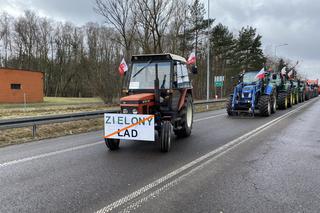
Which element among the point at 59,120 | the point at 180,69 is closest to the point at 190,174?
the point at 180,69

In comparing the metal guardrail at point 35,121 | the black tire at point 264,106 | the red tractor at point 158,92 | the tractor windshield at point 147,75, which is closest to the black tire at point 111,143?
the red tractor at point 158,92

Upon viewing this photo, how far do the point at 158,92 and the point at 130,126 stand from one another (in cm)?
124

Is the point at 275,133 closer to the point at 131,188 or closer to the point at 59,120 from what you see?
the point at 131,188

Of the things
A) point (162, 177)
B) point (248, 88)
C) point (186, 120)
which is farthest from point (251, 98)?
point (162, 177)

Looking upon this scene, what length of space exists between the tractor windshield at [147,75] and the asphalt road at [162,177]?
174cm

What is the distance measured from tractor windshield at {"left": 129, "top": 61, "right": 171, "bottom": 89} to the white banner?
1401 mm

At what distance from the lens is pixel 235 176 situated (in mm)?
4391

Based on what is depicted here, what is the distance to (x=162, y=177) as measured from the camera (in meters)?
4.30

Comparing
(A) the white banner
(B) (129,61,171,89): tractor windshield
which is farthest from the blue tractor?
(A) the white banner

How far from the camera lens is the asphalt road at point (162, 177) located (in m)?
3.32

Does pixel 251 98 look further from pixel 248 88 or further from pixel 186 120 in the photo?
pixel 186 120

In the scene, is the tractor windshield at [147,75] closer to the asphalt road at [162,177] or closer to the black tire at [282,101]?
the asphalt road at [162,177]

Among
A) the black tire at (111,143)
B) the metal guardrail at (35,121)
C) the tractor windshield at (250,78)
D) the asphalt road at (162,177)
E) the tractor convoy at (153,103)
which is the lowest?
the asphalt road at (162,177)

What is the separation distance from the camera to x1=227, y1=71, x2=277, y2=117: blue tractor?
1318 centimetres
